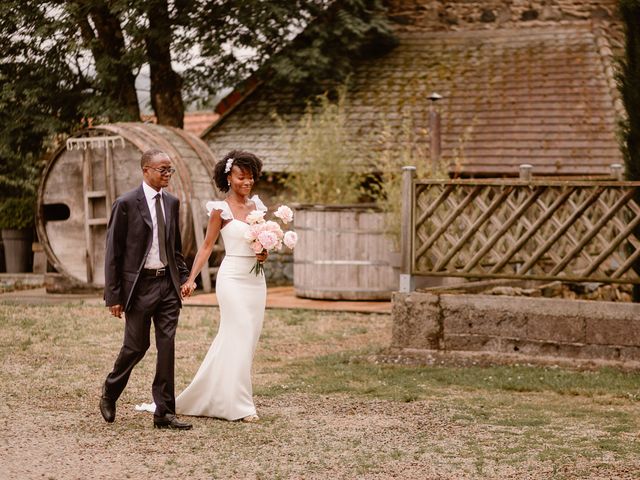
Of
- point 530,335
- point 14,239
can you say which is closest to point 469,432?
point 530,335

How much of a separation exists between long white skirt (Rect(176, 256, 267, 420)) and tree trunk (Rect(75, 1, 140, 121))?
12.8 metres

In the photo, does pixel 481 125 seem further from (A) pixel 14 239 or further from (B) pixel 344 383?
(B) pixel 344 383

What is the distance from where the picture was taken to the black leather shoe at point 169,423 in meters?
7.71

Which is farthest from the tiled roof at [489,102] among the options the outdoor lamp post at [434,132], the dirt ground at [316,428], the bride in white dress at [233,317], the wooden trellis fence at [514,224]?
the bride in white dress at [233,317]

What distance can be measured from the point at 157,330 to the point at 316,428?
3.98 feet

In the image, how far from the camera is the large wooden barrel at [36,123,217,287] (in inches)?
695

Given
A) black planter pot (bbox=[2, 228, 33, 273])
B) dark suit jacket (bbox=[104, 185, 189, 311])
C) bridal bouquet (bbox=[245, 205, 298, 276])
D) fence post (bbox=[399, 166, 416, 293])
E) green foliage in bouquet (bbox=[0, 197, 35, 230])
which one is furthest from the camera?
black planter pot (bbox=[2, 228, 33, 273])

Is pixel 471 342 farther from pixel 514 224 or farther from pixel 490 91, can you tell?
pixel 490 91

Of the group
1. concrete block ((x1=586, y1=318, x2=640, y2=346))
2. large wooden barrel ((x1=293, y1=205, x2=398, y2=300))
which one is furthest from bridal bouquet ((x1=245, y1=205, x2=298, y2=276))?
large wooden barrel ((x1=293, y1=205, x2=398, y2=300))

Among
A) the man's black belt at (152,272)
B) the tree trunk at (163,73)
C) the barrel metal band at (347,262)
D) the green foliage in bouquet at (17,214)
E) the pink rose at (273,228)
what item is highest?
the tree trunk at (163,73)

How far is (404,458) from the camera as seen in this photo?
6871 mm

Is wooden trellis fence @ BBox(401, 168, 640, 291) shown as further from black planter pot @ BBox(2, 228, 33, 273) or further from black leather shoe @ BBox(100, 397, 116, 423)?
black planter pot @ BBox(2, 228, 33, 273)

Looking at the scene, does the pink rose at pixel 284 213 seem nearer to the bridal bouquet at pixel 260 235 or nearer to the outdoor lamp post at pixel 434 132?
the bridal bouquet at pixel 260 235

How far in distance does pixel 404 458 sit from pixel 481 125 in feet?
43.4
